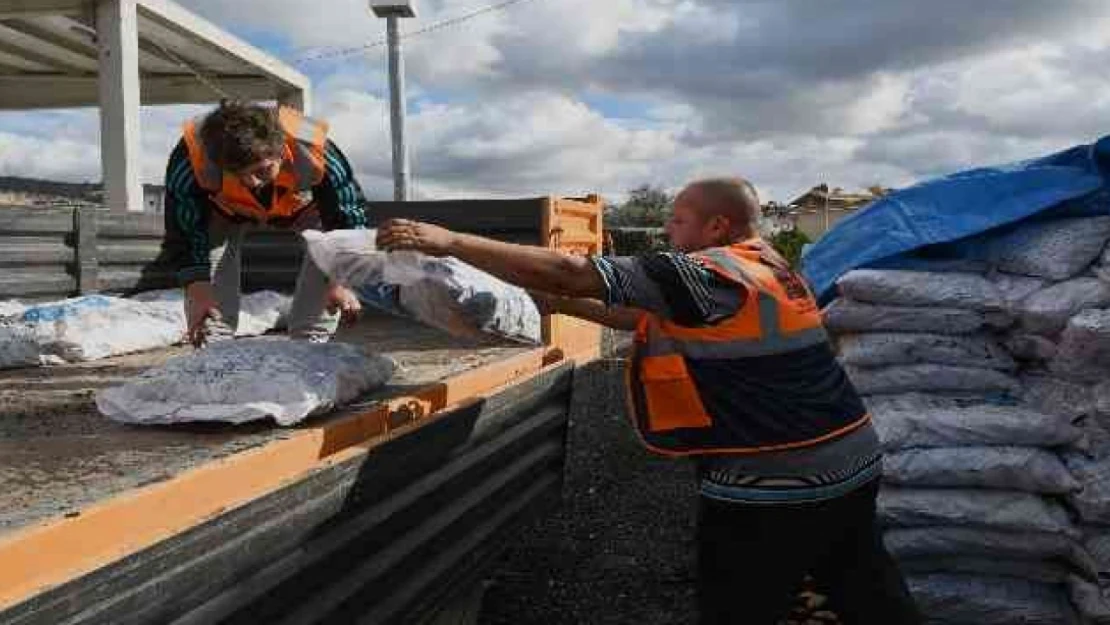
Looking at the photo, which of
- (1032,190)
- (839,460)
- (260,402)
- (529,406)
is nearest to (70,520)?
(260,402)

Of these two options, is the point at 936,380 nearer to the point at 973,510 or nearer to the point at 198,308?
the point at 973,510

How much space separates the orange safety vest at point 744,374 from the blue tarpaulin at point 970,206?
1.39 m

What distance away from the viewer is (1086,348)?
3174 millimetres

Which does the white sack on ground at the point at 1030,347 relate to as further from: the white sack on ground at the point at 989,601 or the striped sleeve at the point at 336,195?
the striped sleeve at the point at 336,195

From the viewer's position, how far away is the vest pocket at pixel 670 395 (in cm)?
233

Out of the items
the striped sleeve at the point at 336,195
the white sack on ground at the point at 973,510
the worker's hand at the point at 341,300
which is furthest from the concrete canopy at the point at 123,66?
the white sack on ground at the point at 973,510

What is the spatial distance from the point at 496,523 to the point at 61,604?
1.69 m

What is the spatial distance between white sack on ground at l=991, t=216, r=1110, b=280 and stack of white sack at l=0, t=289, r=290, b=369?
2801 millimetres

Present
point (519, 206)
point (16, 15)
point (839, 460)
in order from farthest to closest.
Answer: point (16, 15), point (519, 206), point (839, 460)

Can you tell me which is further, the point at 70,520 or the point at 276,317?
the point at 276,317

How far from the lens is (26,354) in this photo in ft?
11.2

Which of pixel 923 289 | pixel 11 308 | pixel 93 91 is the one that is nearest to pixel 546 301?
pixel 923 289

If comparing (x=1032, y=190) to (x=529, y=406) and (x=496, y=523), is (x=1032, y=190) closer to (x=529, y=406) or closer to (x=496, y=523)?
(x=529, y=406)

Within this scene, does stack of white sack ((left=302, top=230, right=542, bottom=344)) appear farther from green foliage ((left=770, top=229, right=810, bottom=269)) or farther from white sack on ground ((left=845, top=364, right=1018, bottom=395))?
green foliage ((left=770, top=229, right=810, bottom=269))
